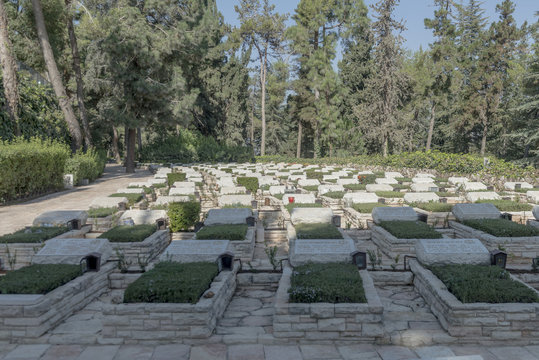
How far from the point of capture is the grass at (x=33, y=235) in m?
7.79

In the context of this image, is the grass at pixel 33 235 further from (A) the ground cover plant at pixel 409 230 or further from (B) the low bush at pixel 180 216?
(A) the ground cover plant at pixel 409 230

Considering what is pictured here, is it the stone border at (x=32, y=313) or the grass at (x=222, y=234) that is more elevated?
the grass at (x=222, y=234)

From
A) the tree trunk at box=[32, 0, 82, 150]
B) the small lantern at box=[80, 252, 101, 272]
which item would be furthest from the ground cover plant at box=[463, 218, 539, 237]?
the tree trunk at box=[32, 0, 82, 150]

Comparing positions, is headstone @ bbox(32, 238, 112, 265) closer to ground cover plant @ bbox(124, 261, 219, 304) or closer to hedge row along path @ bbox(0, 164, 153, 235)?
ground cover plant @ bbox(124, 261, 219, 304)

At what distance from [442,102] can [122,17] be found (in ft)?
95.8

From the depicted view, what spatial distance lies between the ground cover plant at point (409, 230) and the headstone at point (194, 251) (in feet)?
12.4

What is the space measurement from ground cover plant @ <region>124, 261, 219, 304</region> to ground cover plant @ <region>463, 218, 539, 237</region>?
20.2 feet

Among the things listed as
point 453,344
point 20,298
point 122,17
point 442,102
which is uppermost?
point 122,17

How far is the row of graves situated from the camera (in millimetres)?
4719

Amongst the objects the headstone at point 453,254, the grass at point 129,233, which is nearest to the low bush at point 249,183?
the grass at point 129,233

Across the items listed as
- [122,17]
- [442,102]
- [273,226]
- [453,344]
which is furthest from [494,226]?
[442,102]

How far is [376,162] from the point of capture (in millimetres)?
29703

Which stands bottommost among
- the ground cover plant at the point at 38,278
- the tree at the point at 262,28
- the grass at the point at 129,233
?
the ground cover plant at the point at 38,278

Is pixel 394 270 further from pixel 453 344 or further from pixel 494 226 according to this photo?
pixel 494 226
